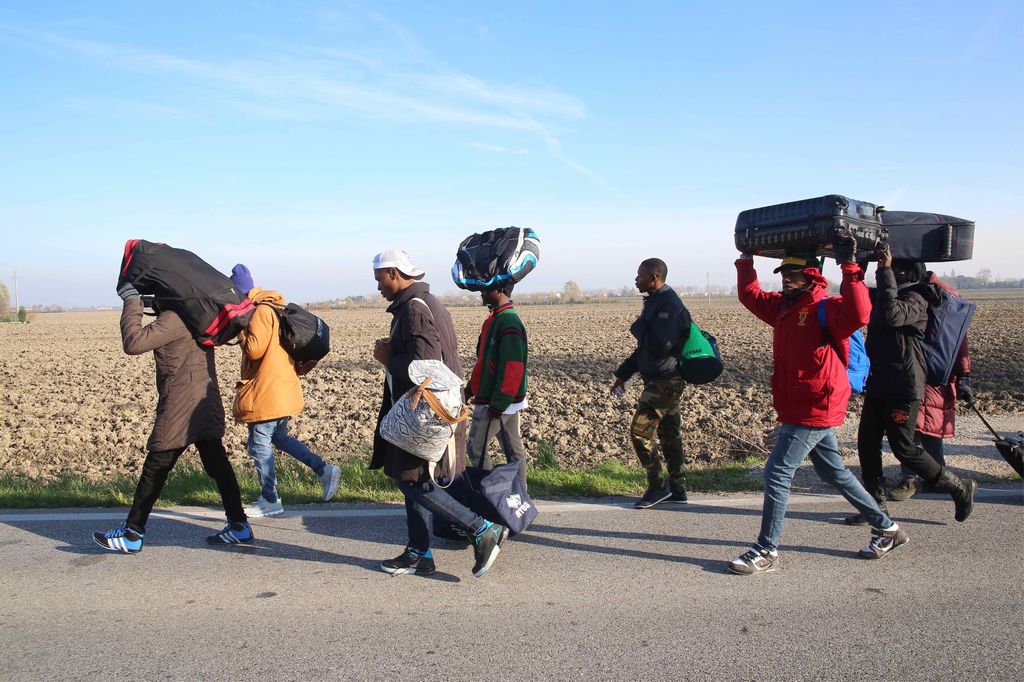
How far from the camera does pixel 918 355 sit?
16.2ft

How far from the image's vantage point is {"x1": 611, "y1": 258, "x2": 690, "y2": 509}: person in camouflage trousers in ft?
16.9

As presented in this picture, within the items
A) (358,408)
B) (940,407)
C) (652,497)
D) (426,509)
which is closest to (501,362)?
(426,509)

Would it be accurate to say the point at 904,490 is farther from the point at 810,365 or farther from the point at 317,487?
the point at 317,487

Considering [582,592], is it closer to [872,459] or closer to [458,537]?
[458,537]

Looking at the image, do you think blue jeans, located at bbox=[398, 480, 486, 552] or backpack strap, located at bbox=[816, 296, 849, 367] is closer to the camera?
backpack strap, located at bbox=[816, 296, 849, 367]

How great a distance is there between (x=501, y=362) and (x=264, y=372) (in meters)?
1.75

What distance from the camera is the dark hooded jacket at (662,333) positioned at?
16.9 ft

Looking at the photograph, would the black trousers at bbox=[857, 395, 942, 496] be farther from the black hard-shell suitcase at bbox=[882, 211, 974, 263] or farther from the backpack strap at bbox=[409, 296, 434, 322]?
the backpack strap at bbox=[409, 296, 434, 322]

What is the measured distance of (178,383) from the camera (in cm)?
450

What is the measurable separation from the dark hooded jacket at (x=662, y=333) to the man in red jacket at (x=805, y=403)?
0.98m

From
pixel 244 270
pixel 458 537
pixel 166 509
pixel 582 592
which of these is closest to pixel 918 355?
pixel 582 592

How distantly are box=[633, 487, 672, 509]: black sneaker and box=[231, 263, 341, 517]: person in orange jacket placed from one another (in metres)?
2.52

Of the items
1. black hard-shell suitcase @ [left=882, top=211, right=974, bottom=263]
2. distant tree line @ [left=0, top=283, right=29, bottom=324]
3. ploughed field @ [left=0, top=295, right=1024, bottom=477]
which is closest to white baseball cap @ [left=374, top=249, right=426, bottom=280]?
black hard-shell suitcase @ [left=882, top=211, right=974, bottom=263]

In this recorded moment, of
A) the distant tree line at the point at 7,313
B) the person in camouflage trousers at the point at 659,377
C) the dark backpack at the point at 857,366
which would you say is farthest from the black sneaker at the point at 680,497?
the distant tree line at the point at 7,313
